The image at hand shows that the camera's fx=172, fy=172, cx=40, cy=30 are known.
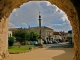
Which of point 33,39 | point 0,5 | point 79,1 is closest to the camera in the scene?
point 79,1

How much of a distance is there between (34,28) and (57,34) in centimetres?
1124

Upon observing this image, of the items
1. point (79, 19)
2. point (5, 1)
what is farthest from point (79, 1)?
point (5, 1)

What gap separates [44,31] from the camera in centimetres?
6119

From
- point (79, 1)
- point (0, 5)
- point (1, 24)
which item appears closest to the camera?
point (79, 1)

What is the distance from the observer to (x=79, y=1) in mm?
4410

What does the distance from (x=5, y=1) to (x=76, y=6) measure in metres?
2.13

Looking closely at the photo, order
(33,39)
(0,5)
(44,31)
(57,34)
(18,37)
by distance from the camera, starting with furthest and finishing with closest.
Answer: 1. (57,34)
2. (44,31)
3. (33,39)
4. (18,37)
5. (0,5)

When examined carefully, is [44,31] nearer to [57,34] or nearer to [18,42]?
[57,34]

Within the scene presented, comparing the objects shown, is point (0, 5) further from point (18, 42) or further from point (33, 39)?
point (33, 39)

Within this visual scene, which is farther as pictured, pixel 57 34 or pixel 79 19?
pixel 57 34

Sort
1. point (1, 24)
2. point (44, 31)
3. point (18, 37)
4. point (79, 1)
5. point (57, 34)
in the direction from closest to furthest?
1. point (79, 1)
2. point (1, 24)
3. point (18, 37)
4. point (44, 31)
5. point (57, 34)

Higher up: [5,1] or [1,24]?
[5,1]

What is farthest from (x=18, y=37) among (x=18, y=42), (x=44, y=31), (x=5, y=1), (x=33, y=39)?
(x=5, y=1)

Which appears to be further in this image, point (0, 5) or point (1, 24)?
point (1, 24)
